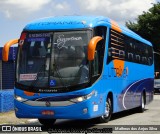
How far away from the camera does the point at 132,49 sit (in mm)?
18891

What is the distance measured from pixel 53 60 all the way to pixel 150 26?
47.5 metres

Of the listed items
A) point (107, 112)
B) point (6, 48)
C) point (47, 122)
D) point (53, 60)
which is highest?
point (6, 48)

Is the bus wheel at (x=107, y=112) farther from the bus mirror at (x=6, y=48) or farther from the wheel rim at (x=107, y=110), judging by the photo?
the bus mirror at (x=6, y=48)

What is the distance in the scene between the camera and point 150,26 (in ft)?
195

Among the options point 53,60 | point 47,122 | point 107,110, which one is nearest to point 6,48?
point 53,60

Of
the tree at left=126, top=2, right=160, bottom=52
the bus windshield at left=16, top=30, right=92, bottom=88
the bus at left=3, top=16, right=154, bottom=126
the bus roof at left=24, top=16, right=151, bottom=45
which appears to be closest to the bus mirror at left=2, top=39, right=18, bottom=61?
the bus at left=3, top=16, right=154, bottom=126

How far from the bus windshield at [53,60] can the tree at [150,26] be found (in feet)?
146

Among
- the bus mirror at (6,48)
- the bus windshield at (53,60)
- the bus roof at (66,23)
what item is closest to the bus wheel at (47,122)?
the bus windshield at (53,60)

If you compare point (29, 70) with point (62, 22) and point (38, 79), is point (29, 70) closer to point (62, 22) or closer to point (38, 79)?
point (38, 79)

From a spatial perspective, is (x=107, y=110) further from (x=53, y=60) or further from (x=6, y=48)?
(x=6, y=48)

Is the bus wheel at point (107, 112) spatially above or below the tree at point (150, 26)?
below

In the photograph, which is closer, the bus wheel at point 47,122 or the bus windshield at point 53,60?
the bus windshield at point 53,60

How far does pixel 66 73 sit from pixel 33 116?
1.59 metres

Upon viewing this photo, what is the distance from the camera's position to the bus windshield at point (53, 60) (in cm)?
1304
